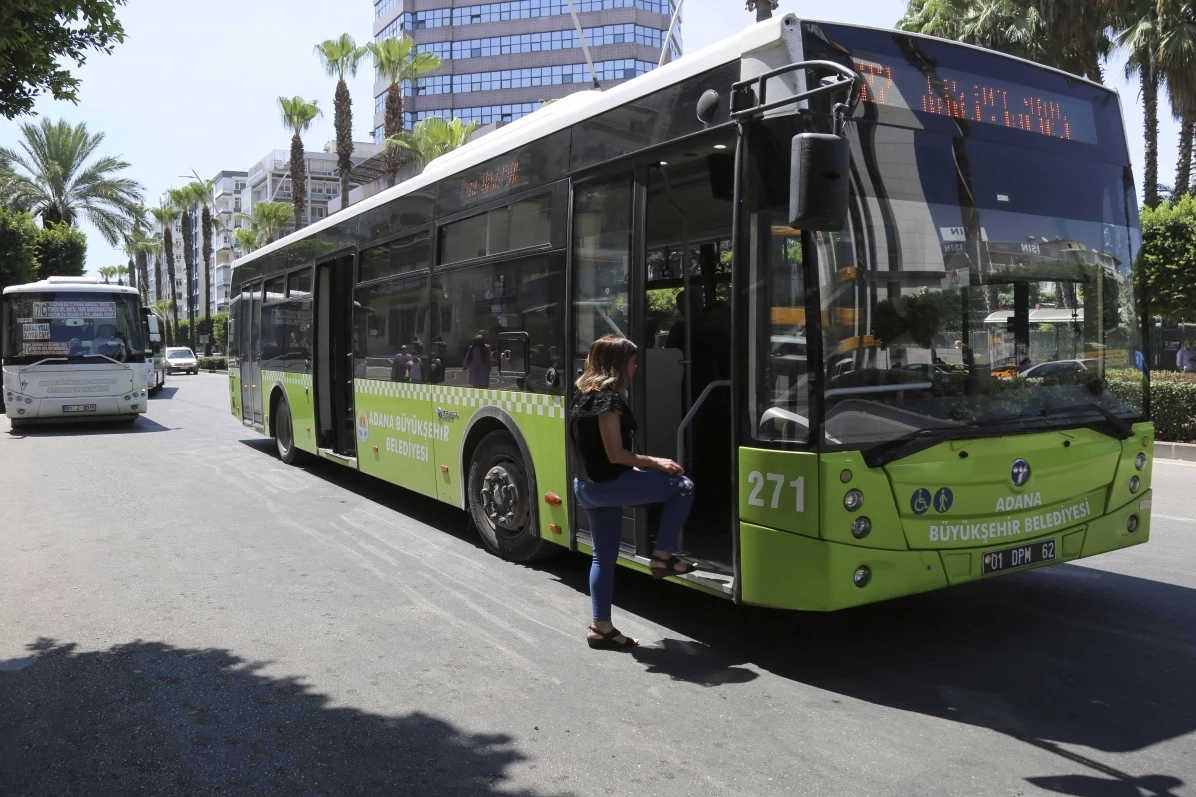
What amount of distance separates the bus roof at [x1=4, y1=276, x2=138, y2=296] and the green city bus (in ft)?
47.7

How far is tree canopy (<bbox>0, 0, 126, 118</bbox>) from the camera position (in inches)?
203

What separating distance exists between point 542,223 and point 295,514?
15.0 ft

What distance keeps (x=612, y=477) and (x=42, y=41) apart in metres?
4.02

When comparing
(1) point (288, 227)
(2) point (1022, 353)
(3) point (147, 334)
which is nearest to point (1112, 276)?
(2) point (1022, 353)

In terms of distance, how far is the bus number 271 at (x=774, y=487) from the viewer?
4484 millimetres

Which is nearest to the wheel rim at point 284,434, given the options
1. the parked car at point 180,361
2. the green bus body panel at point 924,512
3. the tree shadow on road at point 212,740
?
the tree shadow on road at point 212,740

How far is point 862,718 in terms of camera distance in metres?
4.24

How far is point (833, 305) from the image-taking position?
14.6ft

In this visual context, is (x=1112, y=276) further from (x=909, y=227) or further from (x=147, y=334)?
(x=147, y=334)

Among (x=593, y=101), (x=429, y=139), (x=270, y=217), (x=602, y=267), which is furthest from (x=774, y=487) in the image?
(x=270, y=217)

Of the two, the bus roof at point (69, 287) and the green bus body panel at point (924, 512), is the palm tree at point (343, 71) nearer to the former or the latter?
the bus roof at point (69, 287)

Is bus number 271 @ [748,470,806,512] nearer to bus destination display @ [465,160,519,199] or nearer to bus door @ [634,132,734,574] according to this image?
bus door @ [634,132,734,574]

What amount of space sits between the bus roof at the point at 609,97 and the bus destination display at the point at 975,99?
16 cm

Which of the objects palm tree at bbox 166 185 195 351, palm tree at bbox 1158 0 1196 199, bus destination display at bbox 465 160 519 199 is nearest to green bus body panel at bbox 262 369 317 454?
bus destination display at bbox 465 160 519 199
